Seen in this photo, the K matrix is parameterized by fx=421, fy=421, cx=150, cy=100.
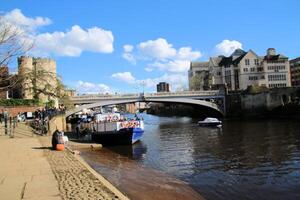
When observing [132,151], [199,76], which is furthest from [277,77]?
[132,151]

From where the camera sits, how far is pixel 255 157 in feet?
87.8

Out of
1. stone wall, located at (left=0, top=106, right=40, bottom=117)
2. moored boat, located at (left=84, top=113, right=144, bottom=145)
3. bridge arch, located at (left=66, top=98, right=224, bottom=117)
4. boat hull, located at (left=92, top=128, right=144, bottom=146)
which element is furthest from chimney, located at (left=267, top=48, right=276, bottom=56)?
boat hull, located at (left=92, top=128, right=144, bottom=146)

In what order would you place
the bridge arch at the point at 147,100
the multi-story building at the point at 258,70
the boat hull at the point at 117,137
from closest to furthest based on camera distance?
the boat hull at the point at 117,137 < the bridge arch at the point at 147,100 < the multi-story building at the point at 258,70

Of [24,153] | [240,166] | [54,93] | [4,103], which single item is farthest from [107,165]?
[54,93]

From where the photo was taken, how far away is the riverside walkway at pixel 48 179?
12219mm

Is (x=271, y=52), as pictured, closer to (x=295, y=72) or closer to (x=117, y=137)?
(x=295, y=72)

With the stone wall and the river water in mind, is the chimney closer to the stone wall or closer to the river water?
the stone wall

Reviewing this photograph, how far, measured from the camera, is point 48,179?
14.8 meters

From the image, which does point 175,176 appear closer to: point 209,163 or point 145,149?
point 209,163

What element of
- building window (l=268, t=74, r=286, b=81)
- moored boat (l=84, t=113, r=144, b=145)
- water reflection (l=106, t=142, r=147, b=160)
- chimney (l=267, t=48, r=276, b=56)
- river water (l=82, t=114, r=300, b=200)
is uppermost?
chimney (l=267, t=48, r=276, b=56)

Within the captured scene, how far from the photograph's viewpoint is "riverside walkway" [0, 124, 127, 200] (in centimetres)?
1222

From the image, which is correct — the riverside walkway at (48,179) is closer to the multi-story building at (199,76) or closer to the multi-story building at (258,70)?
the multi-story building at (258,70)

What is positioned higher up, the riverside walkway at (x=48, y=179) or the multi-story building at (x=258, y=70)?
the multi-story building at (x=258, y=70)

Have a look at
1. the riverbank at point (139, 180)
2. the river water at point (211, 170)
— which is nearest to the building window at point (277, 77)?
the river water at point (211, 170)
